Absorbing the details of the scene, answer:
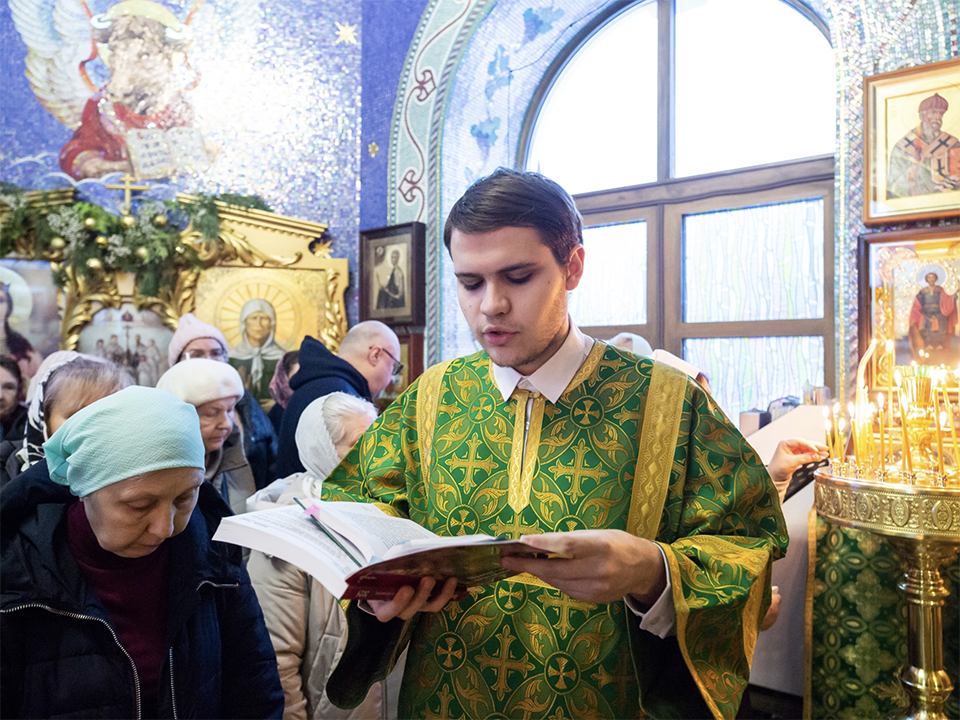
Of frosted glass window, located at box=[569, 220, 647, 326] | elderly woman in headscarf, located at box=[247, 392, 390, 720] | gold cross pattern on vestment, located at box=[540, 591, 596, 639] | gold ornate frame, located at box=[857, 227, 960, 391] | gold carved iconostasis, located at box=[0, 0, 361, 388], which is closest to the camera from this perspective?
gold cross pattern on vestment, located at box=[540, 591, 596, 639]

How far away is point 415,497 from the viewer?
1605mm

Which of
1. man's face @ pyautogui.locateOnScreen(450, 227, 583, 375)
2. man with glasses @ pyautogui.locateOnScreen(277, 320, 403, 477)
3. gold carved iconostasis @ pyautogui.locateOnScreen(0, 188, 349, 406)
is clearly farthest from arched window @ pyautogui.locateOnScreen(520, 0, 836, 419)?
man's face @ pyautogui.locateOnScreen(450, 227, 583, 375)

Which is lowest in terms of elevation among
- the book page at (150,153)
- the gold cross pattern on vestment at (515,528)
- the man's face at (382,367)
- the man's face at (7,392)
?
the gold cross pattern on vestment at (515,528)

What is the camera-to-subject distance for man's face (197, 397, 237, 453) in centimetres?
296

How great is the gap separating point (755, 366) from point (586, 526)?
3545 mm

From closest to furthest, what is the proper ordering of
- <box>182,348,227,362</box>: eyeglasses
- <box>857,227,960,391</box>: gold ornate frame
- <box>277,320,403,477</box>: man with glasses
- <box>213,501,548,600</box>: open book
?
<box>213,501,548,600</box>: open book < <box>857,227,960,391</box>: gold ornate frame < <box>277,320,403,477</box>: man with glasses < <box>182,348,227,362</box>: eyeglasses

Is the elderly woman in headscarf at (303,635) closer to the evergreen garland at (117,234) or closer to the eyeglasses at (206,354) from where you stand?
the eyeglasses at (206,354)

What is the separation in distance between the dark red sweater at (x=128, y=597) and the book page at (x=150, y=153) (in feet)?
15.8

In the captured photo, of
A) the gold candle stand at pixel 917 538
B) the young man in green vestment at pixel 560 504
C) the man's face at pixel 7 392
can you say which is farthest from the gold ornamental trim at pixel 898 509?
the man's face at pixel 7 392

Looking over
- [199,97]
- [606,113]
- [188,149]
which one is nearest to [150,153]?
[188,149]

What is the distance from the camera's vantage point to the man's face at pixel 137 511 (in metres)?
1.56

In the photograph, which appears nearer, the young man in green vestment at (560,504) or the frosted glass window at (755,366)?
the young man in green vestment at (560,504)

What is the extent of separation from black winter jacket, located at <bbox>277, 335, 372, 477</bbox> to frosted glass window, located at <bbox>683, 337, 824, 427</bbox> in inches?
93.9

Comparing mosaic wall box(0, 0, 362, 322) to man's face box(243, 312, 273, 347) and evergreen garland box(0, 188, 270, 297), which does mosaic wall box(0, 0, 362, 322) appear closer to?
evergreen garland box(0, 188, 270, 297)
